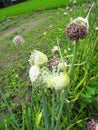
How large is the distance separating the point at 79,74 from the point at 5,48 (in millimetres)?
3471

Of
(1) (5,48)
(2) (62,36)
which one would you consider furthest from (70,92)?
(1) (5,48)

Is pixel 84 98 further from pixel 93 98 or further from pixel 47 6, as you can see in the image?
pixel 47 6

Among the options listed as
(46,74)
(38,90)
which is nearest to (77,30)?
(46,74)

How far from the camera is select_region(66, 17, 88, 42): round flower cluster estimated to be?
131 centimetres

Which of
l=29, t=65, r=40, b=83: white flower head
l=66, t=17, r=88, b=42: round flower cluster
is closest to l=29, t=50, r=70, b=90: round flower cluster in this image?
l=29, t=65, r=40, b=83: white flower head

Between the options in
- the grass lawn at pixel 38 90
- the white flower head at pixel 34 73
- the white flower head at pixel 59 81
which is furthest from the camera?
the grass lawn at pixel 38 90

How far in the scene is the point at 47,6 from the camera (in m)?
13.3

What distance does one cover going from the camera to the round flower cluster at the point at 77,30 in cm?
131

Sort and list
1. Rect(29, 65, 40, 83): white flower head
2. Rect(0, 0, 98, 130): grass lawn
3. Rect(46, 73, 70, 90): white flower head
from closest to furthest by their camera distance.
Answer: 1. Rect(46, 73, 70, 90): white flower head
2. Rect(29, 65, 40, 83): white flower head
3. Rect(0, 0, 98, 130): grass lawn

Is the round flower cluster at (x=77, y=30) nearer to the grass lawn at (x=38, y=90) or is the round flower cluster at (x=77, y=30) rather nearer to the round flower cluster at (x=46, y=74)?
the round flower cluster at (x=46, y=74)

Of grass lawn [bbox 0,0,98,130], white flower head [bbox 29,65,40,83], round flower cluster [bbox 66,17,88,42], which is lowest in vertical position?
grass lawn [bbox 0,0,98,130]

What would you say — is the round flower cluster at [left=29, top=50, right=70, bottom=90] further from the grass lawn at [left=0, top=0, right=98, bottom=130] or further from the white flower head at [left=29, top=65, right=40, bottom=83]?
the grass lawn at [left=0, top=0, right=98, bottom=130]

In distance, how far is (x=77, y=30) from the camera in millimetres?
1312

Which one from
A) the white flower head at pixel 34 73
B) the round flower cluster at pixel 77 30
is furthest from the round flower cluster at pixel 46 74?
the round flower cluster at pixel 77 30
